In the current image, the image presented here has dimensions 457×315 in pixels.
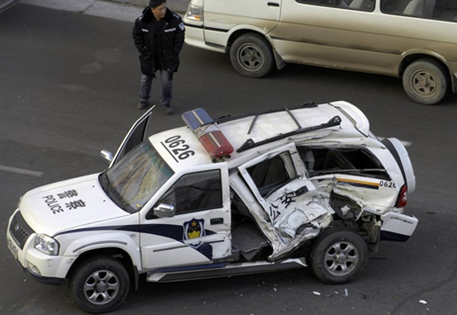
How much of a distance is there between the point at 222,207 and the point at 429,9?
20.9 feet

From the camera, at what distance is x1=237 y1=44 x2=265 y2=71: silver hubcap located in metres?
14.0

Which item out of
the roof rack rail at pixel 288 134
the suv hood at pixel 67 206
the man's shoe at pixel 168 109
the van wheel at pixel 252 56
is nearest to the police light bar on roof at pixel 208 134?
the roof rack rail at pixel 288 134

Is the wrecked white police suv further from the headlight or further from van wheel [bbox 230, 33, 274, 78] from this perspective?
van wheel [bbox 230, 33, 274, 78]

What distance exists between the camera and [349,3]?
13.2 metres

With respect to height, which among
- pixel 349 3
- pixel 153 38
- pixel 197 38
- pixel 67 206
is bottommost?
pixel 67 206

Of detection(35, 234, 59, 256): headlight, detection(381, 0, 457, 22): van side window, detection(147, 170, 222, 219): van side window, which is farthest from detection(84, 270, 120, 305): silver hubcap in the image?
detection(381, 0, 457, 22): van side window

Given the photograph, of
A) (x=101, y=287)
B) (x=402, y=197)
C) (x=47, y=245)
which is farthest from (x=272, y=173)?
(x=47, y=245)

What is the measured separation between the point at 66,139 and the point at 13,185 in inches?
60.6

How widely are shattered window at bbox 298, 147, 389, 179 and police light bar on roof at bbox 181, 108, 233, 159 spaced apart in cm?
94

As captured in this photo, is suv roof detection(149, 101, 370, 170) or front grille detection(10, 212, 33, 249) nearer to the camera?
front grille detection(10, 212, 33, 249)

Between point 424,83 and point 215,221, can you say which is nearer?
point 215,221

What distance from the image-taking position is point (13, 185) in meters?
10.7

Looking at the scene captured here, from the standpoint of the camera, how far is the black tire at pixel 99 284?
7.86 metres

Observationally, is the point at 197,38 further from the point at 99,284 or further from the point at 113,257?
the point at 99,284
